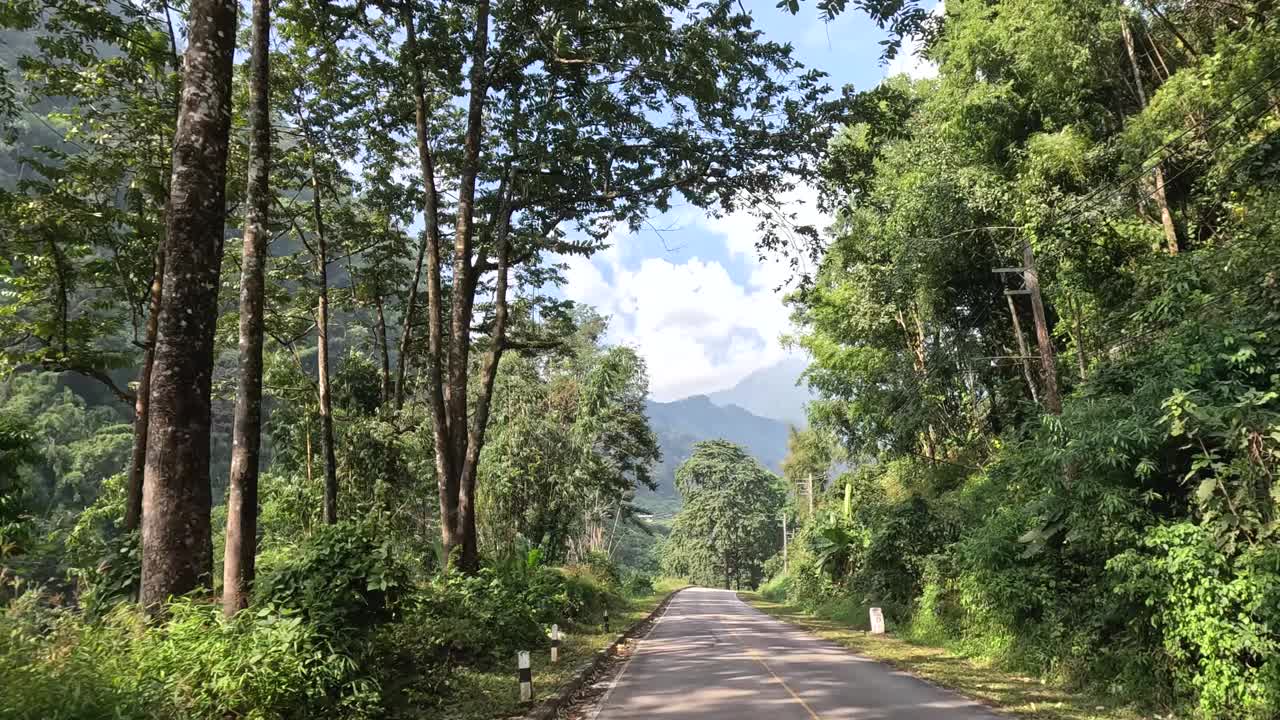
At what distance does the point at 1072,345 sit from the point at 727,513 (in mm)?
57399

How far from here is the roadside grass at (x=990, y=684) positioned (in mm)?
8266

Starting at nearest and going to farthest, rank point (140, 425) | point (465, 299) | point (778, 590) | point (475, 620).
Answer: point (475, 620) → point (140, 425) → point (465, 299) → point (778, 590)

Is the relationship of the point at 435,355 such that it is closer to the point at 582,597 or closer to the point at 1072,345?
the point at 582,597

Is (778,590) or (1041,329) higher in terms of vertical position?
(1041,329)

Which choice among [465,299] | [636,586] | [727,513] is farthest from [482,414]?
[727,513]

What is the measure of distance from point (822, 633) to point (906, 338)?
10525 mm

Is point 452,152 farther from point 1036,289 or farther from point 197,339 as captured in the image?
point 1036,289

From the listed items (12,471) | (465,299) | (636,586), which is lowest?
(636,586)

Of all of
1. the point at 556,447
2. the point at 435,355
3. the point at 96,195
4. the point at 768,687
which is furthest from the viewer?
the point at 556,447

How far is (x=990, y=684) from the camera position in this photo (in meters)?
10.4

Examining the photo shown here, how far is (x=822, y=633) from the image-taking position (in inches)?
776

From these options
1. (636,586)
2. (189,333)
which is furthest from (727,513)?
(189,333)

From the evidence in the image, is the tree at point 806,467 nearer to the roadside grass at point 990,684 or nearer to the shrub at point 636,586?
the shrub at point 636,586

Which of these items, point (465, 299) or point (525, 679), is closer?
point (525, 679)
